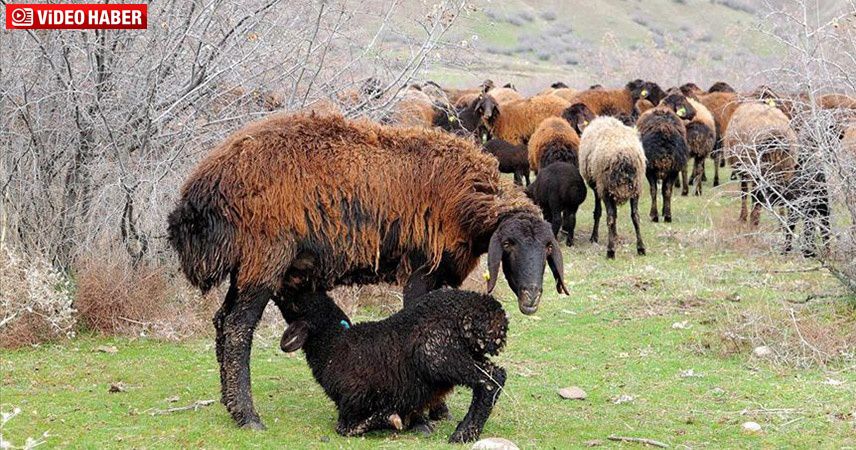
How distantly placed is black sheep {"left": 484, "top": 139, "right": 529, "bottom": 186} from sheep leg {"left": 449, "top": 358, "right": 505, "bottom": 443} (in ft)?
44.4

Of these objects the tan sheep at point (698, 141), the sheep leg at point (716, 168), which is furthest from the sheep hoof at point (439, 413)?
the sheep leg at point (716, 168)

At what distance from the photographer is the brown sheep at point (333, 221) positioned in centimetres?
779

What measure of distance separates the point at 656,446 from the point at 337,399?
231 cm

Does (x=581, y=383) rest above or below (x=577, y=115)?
below

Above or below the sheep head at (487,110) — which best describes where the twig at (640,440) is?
below

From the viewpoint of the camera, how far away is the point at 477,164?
27.7ft

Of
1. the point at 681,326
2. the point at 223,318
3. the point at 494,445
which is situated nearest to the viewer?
the point at 494,445

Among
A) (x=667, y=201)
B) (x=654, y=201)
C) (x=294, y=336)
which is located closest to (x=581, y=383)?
(x=294, y=336)

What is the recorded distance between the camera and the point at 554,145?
18531 mm

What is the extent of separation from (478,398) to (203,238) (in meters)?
2.31

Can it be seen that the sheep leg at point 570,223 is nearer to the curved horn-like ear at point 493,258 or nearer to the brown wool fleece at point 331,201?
the brown wool fleece at point 331,201

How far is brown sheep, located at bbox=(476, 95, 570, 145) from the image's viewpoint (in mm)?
23109

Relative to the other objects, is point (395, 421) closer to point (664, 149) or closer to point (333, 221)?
point (333, 221)

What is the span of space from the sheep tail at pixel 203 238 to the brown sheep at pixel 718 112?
1651cm
